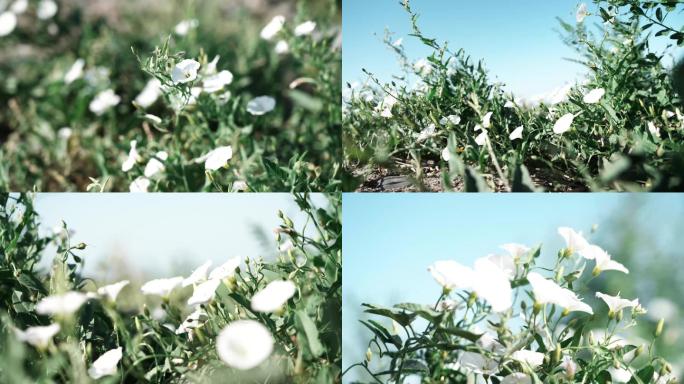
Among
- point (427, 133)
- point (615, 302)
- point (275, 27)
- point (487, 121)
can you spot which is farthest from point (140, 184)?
point (615, 302)

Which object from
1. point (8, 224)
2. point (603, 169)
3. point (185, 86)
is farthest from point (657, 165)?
point (8, 224)

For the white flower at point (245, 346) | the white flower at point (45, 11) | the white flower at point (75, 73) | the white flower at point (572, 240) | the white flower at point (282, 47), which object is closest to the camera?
the white flower at point (245, 346)

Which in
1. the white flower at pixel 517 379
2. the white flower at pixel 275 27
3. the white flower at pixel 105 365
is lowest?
the white flower at pixel 517 379

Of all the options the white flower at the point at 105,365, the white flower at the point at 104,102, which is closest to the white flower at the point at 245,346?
the white flower at the point at 105,365

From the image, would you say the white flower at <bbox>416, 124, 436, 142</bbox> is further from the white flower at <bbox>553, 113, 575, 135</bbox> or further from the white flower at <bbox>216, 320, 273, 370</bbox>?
the white flower at <bbox>216, 320, 273, 370</bbox>

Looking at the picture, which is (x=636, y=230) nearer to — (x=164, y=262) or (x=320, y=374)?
(x=320, y=374)

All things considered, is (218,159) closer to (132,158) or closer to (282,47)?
(132,158)

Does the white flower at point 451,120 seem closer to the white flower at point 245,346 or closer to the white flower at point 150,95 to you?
the white flower at point 245,346
